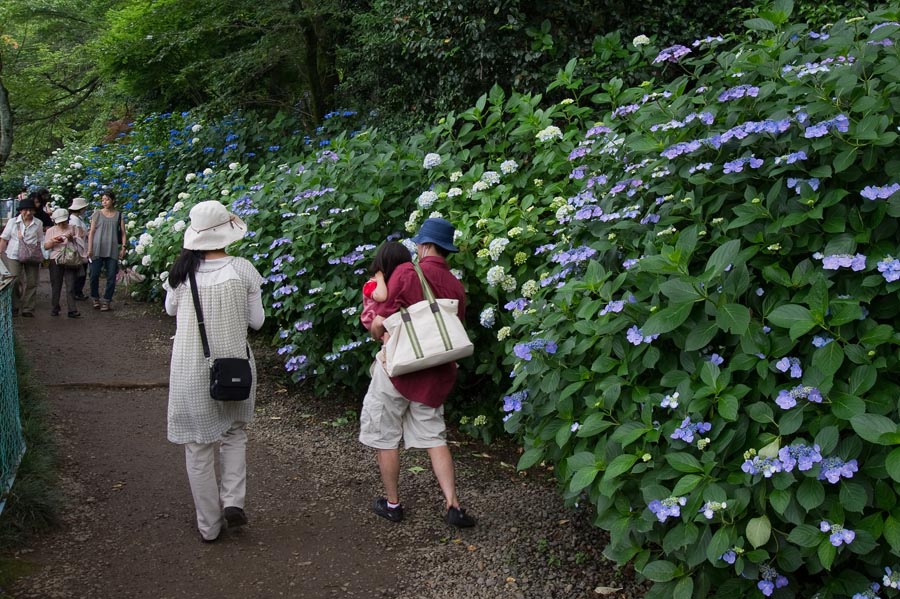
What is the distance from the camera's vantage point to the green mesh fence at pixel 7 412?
182 inches

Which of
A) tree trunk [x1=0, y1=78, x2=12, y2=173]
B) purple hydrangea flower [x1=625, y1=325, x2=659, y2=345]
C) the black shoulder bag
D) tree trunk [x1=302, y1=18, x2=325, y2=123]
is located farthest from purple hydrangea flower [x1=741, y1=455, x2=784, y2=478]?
tree trunk [x1=0, y1=78, x2=12, y2=173]

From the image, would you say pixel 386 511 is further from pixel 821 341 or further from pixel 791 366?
pixel 821 341

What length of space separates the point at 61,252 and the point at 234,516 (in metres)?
7.46

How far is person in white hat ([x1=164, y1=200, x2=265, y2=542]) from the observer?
450cm

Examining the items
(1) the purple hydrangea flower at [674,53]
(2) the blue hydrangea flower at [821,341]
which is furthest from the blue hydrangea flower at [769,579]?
(1) the purple hydrangea flower at [674,53]

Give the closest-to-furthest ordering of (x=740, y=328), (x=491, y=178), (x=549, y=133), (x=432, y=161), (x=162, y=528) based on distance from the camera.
Answer: (x=740, y=328)
(x=162, y=528)
(x=549, y=133)
(x=491, y=178)
(x=432, y=161)

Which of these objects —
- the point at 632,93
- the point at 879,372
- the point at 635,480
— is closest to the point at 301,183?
the point at 632,93

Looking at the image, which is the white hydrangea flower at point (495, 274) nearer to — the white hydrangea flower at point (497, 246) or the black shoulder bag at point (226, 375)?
the white hydrangea flower at point (497, 246)

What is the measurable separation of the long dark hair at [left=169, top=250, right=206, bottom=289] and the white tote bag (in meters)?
1.03

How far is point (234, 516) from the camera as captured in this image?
468cm

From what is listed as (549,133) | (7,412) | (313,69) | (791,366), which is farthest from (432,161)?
(313,69)

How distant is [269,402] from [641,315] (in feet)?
14.2

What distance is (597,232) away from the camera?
13.6 ft

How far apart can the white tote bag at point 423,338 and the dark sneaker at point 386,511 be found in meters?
0.81
